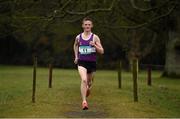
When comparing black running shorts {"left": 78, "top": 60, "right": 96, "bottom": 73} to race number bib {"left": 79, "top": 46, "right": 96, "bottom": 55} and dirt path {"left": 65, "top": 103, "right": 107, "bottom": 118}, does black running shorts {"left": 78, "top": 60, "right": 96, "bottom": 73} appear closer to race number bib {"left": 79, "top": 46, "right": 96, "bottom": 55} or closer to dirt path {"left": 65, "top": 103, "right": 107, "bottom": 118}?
race number bib {"left": 79, "top": 46, "right": 96, "bottom": 55}

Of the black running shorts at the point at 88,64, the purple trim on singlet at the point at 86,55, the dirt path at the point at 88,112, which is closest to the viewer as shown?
the dirt path at the point at 88,112

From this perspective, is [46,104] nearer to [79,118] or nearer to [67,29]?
[79,118]

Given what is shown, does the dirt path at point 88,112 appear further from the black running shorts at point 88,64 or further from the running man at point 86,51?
the black running shorts at point 88,64

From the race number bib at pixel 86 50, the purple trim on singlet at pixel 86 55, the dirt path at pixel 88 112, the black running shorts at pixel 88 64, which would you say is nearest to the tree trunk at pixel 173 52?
the dirt path at pixel 88 112

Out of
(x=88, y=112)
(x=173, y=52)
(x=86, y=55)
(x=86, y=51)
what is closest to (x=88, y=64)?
(x=86, y=55)

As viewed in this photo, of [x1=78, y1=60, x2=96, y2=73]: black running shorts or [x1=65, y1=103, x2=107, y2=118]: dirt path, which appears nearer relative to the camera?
[x1=65, y1=103, x2=107, y2=118]: dirt path

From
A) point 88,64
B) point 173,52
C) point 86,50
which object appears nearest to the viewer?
point 86,50

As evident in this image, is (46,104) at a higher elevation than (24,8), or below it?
below

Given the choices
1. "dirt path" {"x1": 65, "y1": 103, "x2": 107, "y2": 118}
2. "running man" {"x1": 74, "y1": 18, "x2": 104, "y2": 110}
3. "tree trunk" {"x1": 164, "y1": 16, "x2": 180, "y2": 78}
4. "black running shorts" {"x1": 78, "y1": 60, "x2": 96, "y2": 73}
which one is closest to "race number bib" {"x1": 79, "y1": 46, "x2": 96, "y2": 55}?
"running man" {"x1": 74, "y1": 18, "x2": 104, "y2": 110}

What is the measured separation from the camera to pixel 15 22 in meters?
24.7

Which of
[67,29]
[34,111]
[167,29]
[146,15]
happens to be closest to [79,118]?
[34,111]

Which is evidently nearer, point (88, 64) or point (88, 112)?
point (88, 112)

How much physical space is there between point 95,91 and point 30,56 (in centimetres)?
4484

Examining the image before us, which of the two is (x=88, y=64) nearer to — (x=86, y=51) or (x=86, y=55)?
(x=86, y=55)
